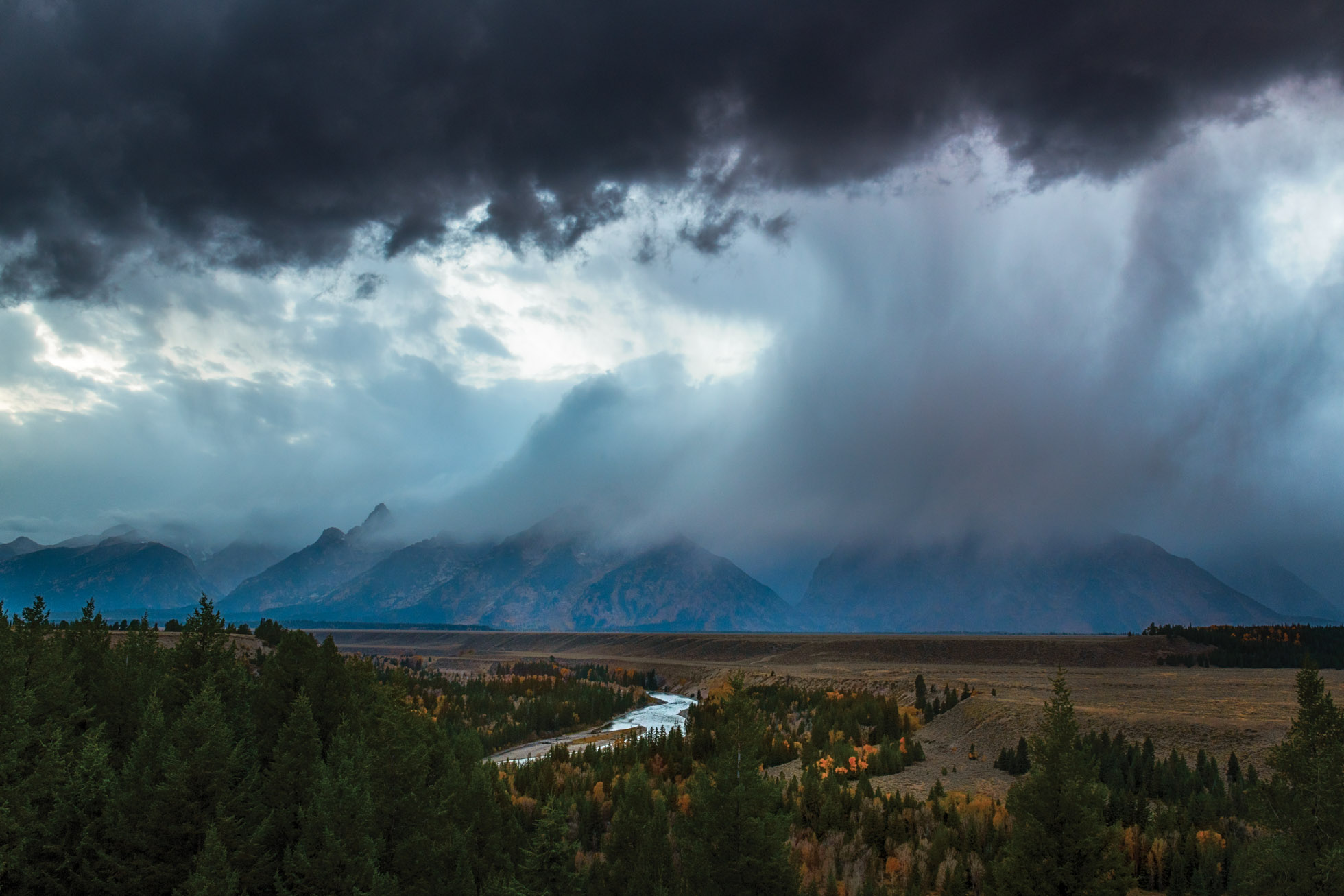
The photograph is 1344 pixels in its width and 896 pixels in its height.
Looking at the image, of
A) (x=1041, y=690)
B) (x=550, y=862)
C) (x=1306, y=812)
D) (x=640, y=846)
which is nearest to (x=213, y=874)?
(x=550, y=862)

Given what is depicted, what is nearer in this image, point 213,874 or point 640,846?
point 213,874

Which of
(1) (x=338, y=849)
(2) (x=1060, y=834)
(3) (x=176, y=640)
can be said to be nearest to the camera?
(2) (x=1060, y=834)

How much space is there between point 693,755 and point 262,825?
139 ft

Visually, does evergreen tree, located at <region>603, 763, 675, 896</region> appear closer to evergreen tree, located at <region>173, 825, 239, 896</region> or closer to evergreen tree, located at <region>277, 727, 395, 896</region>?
evergreen tree, located at <region>277, 727, 395, 896</region>

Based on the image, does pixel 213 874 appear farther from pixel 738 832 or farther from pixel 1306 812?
pixel 1306 812

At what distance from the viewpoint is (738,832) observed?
86.2 ft

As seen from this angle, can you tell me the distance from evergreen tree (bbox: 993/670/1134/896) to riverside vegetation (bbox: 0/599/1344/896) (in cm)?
6

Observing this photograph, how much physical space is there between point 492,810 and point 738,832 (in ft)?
48.7

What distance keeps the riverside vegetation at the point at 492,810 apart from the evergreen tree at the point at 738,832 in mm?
85

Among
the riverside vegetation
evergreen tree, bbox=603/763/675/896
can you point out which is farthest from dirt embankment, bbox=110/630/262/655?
evergreen tree, bbox=603/763/675/896

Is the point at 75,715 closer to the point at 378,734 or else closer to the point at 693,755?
the point at 378,734

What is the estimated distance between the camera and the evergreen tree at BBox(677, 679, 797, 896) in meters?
25.8

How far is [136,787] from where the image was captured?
3144 centimetres

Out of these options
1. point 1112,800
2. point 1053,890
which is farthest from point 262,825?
point 1112,800
